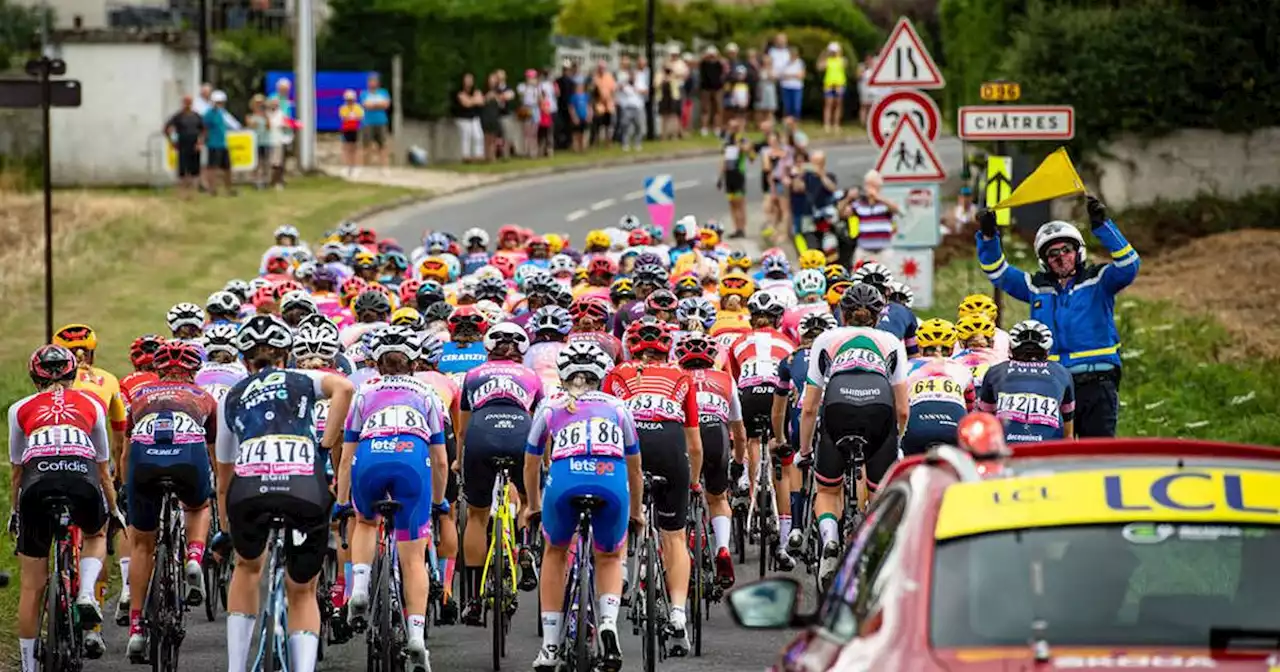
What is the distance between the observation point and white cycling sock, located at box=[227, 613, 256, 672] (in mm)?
11422

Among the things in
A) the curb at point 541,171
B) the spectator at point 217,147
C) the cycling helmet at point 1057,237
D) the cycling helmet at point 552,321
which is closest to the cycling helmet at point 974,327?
the cycling helmet at point 1057,237

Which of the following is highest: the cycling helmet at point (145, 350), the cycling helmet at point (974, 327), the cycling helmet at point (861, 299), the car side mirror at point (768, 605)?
the cycling helmet at point (861, 299)

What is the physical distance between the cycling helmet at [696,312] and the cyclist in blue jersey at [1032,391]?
347 cm

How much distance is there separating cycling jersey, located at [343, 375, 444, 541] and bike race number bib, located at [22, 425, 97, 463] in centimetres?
135

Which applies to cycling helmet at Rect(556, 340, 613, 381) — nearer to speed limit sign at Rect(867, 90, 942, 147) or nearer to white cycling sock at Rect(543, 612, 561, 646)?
white cycling sock at Rect(543, 612, 561, 646)

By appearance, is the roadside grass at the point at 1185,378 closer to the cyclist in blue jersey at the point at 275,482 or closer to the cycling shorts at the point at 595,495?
the cycling shorts at the point at 595,495

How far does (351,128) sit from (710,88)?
383 inches

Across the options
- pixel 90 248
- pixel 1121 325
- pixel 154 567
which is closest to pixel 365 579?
pixel 154 567

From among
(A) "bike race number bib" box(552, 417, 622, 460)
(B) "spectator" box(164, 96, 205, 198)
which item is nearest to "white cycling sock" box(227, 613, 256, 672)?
(A) "bike race number bib" box(552, 417, 622, 460)

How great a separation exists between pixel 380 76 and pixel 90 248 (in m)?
15.7

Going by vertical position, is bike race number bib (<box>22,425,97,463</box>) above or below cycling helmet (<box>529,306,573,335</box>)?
below

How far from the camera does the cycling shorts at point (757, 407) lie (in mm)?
16797

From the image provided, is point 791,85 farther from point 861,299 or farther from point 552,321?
point 861,299

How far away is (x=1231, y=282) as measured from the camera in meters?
29.5
